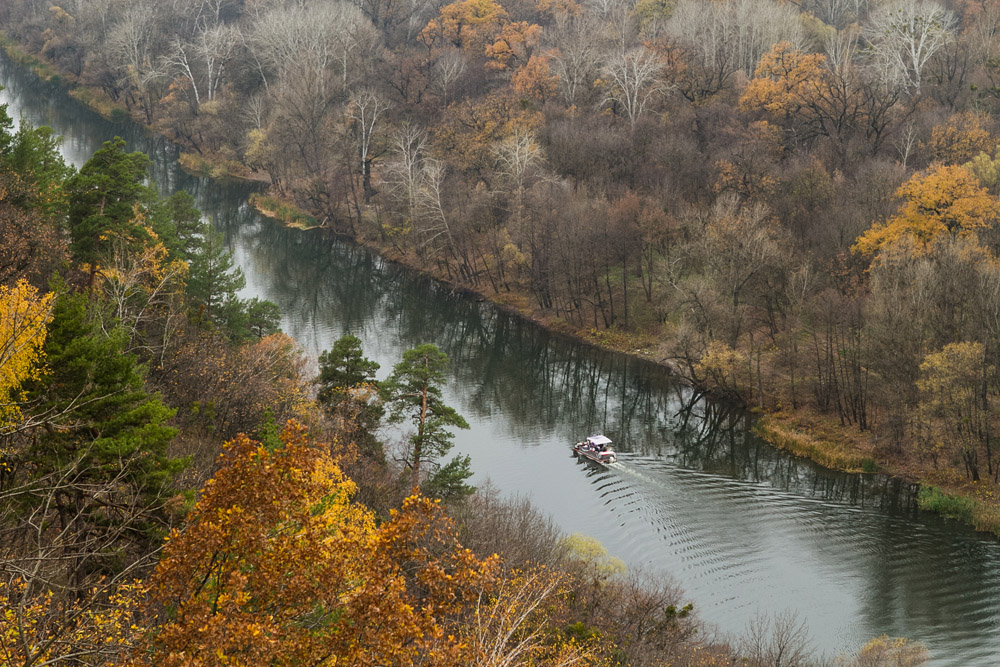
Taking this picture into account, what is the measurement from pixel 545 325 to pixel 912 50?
36.6 m

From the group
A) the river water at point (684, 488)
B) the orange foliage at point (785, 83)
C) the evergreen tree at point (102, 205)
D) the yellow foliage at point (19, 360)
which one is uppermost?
the orange foliage at point (785, 83)

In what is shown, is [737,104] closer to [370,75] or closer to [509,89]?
[509,89]

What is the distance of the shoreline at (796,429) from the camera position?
42031 millimetres

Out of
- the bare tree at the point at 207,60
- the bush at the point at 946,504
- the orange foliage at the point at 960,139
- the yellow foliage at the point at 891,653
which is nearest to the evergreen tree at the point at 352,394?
the yellow foliage at the point at 891,653

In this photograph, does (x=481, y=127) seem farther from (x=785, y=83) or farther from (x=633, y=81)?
(x=785, y=83)

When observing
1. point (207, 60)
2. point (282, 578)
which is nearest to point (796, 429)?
point (282, 578)

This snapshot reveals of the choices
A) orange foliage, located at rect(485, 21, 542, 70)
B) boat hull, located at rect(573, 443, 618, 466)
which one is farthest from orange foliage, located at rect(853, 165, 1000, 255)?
orange foliage, located at rect(485, 21, 542, 70)

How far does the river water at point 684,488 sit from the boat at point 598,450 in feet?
2.64

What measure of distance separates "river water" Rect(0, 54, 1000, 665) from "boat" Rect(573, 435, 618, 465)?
31.7 inches

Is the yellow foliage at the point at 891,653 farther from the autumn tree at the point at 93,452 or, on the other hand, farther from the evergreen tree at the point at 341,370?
the autumn tree at the point at 93,452

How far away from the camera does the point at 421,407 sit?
Result: 40094 millimetres

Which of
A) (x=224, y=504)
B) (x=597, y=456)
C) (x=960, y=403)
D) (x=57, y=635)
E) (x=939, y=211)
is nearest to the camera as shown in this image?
(x=57, y=635)

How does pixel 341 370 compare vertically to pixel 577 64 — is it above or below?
below

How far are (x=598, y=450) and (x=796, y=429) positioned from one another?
11.0 m
